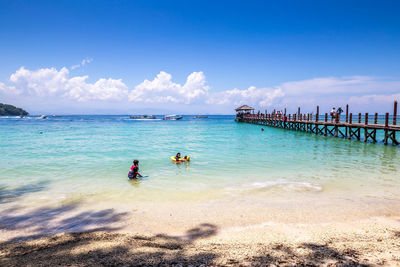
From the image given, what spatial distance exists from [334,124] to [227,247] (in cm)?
2936

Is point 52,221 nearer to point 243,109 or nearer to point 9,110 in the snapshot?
point 243,109

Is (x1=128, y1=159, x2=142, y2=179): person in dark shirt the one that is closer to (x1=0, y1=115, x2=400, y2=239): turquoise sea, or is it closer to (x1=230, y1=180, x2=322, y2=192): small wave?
(x1=0, y1=115, x2=400, y2=239): turquoise sea

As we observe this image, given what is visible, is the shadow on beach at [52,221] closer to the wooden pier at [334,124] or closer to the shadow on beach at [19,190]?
the shadow on beach at [19,190]

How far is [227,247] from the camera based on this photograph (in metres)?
4.45

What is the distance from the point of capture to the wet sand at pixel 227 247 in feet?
12.5

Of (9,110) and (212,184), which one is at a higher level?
(9,110)

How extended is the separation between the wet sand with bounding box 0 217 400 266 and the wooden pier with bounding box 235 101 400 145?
65.8 feet

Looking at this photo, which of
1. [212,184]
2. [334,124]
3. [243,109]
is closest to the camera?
[212,184]

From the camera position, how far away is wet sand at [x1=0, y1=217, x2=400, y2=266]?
381cm

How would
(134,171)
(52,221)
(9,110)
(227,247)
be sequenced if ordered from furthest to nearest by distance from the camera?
(9,110)
(134,171)
(52,221)
(227,247)

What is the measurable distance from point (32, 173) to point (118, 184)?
517 centimetres

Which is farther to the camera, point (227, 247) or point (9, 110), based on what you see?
point (9, 110)

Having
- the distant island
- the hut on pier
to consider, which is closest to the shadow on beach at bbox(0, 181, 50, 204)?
the hut on pier

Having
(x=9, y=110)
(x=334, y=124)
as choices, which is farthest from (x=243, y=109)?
(x=9, y=110)
